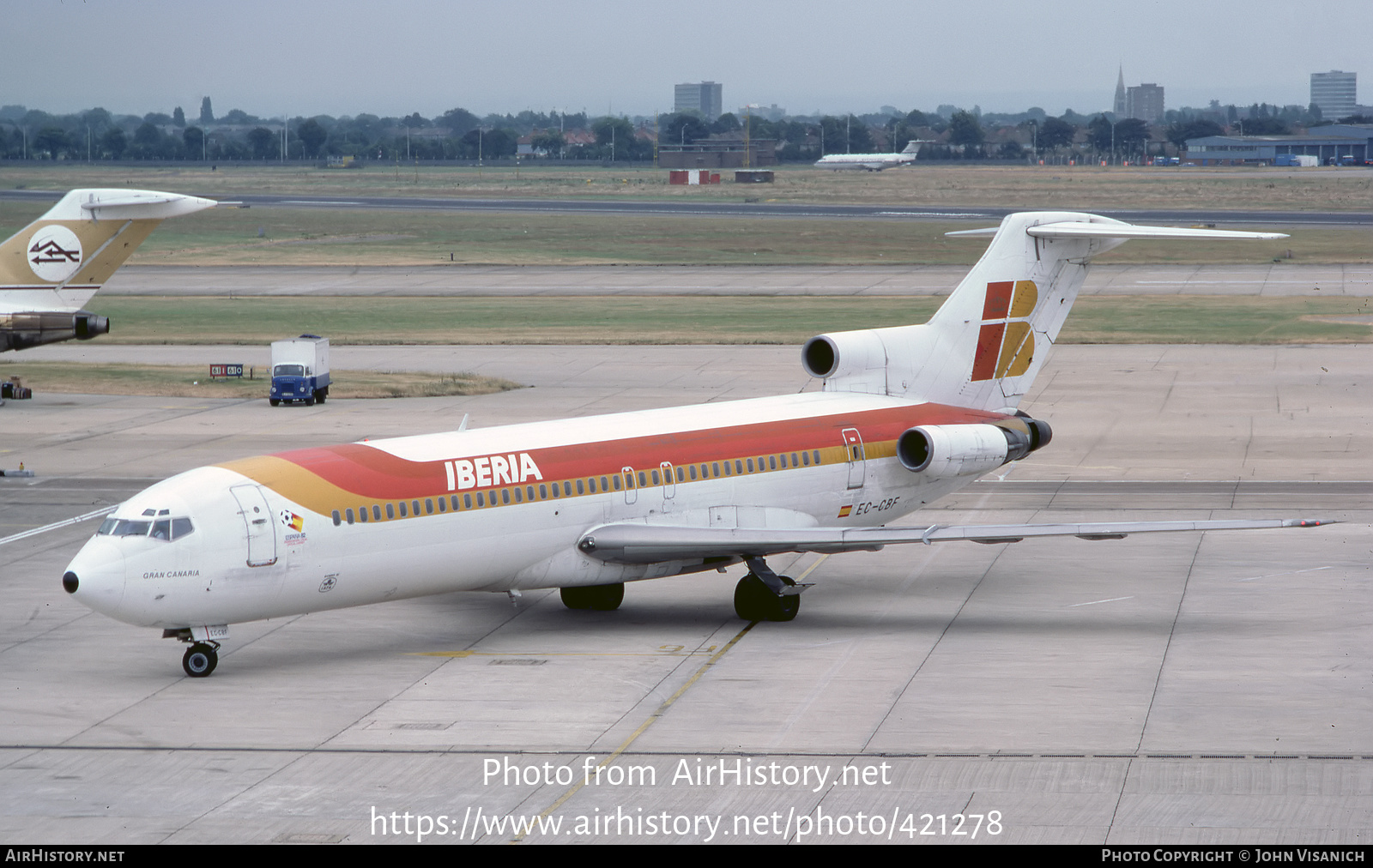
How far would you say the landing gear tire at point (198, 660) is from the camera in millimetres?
23719

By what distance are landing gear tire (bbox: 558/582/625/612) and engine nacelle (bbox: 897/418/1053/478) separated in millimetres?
5765

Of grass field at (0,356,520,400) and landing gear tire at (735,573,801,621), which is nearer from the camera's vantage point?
landing gear tire at (735,573,801,621)

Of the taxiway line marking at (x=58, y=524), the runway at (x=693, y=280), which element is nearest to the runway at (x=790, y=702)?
the taxiway line marking at (x=58, y=524)

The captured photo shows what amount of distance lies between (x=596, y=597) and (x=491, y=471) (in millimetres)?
3872

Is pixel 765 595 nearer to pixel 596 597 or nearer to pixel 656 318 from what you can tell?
pixel 596 597

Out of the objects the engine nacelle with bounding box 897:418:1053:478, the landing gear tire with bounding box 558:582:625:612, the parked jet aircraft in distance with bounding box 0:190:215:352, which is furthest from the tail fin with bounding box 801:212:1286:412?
the parked jet aircraft in distance with bounding box 0:190:215:352

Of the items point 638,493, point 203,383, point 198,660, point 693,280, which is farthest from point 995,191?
point 198,660

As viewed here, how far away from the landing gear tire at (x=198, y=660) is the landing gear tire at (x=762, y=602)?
850 cm

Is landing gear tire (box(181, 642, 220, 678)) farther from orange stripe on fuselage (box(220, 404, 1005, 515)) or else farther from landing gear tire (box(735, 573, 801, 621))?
landing gear tire (box(735, 573, 801, 621))

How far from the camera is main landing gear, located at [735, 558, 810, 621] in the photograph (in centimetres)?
2695

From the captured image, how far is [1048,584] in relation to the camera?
29766 mm
